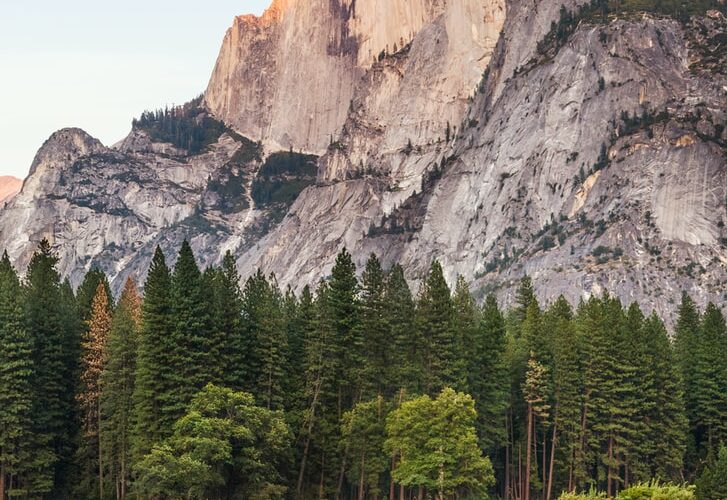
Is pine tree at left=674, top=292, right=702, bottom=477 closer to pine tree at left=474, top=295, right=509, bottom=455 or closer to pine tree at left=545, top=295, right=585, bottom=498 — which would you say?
pine tree at left=545, top=295, right=585, bottom=498

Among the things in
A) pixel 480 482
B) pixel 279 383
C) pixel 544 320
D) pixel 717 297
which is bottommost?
pixel 480 482

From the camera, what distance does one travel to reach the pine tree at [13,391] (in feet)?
229

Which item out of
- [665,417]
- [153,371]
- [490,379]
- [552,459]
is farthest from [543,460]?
[153,371]

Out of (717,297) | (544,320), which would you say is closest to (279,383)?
(544,320)

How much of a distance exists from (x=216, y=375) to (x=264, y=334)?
558cm

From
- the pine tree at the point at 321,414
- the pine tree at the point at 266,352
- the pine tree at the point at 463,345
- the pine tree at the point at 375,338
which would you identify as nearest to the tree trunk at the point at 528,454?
the pine tree at the point at 463,345

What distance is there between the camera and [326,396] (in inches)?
3086

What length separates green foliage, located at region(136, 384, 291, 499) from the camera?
6084 cm

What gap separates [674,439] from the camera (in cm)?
8700

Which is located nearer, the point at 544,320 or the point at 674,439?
the point at 674,439

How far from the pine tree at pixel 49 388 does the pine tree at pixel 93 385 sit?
1.28m

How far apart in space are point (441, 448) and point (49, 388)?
31983mm

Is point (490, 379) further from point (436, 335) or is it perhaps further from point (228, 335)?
point (228, 335)

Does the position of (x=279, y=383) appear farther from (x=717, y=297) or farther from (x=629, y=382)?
(x=717, y=297)
